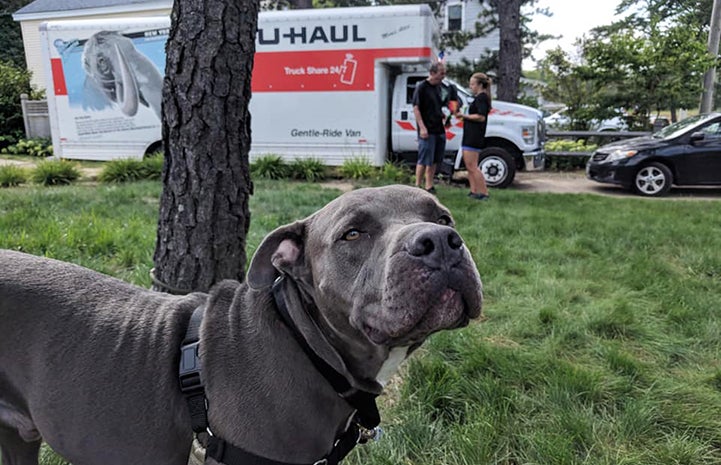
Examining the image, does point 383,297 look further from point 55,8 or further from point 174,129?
point 55,8

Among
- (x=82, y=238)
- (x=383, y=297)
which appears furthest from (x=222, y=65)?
(x=82, y=238)

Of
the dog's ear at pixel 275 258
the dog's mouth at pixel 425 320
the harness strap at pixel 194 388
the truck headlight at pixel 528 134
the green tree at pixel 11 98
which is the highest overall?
the green tree at pixel 11 98

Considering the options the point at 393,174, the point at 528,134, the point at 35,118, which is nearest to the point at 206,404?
the point at 393,174

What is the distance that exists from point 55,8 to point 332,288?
87.8 ft

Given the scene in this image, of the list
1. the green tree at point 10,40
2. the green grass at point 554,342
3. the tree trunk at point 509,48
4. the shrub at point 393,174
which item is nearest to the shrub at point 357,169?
the shrub at point 393,174

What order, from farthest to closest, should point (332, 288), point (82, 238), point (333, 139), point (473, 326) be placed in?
1. point (333, 139)
2. point (82, 238)
3. point (473, 326)
4. point (332, 288)

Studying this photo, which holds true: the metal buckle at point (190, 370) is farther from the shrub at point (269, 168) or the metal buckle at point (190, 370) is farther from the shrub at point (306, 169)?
the shrub at point (269, 168)

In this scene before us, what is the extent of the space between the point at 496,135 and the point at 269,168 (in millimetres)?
4612

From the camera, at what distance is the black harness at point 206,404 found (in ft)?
5.29

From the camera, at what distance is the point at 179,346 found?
1814mm

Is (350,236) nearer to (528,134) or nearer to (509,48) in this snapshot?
(528,134)

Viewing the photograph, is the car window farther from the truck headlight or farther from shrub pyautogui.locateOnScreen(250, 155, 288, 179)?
shrub pyautogui.locateOnScreen(250, 155, 288, 179)

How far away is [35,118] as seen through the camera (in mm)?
17812

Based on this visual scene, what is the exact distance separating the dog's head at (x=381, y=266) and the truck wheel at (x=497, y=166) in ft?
28.9
